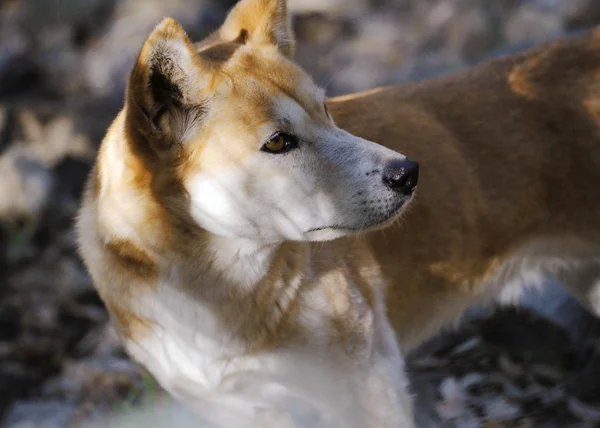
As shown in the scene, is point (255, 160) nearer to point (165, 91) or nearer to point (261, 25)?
point (165, 91)

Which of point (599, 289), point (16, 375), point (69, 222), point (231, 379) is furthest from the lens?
point (69, 222)

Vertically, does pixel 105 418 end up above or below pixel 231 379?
below

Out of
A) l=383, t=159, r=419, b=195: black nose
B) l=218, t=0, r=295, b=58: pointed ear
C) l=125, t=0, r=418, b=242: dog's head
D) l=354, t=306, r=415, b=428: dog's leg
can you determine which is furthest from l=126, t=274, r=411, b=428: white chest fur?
l=218, t=0, r=295, b=58: pointed ear

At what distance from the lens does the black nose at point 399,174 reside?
98.7 inches

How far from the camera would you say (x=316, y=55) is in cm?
639

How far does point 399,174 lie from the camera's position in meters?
2.50

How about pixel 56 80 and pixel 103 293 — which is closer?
pixel 103 293

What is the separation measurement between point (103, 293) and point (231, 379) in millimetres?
540

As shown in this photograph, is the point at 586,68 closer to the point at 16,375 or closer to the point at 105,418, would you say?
the point at 105,418

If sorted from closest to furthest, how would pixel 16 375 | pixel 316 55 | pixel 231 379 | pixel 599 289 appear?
pixel 231 379
pixel 599 289
pixel 16 375
pixel 316 55

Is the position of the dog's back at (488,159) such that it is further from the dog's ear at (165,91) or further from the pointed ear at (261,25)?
the dog's ear at (165,91)

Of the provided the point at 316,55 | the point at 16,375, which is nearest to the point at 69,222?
the point at 16,375

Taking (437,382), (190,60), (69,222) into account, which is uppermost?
(190,60)

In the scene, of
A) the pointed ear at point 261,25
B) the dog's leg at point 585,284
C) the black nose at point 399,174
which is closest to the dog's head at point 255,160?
the black nose at point 399,174
